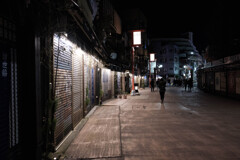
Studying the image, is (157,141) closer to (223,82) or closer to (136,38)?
(223,82)

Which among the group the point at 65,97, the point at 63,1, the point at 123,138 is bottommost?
the point at 123,138

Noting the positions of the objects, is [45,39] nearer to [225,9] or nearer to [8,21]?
[8,21]

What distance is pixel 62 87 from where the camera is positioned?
5703 mm

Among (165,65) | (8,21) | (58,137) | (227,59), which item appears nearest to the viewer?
(8,21)

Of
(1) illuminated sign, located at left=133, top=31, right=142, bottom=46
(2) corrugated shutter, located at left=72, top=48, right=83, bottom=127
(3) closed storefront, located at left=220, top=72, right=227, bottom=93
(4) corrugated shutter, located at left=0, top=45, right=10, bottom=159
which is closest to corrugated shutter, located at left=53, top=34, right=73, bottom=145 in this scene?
(2) corrugated shutter, located at left=72, top=48, right=83, bottom=127

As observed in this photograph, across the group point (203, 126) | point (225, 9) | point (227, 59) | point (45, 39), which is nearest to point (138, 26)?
point (225, 9)

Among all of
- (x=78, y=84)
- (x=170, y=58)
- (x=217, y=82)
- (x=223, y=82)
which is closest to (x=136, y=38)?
(x=223, y=82)

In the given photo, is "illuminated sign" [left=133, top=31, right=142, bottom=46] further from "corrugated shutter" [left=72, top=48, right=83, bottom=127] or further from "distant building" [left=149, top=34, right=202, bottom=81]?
"distant building" [left=149, top=34, right=202, bottom=81]

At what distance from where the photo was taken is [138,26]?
4078 centimetres

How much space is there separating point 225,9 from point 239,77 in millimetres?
9761

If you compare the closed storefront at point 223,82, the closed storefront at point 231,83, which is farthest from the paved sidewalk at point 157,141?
the closed storefront at point 223,82

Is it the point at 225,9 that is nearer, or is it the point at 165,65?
the point at 225,9

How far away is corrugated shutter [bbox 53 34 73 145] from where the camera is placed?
17.1 feet

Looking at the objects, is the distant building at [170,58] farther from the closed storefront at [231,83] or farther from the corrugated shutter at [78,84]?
the corrugated shutter at [78,84]
